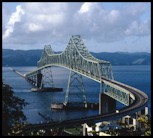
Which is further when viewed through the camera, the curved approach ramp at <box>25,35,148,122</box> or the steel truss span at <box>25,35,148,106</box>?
the steel truss span at <box>25,35,148,106</box>

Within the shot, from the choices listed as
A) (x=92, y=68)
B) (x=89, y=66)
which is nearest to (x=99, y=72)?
(x=92, y=68)

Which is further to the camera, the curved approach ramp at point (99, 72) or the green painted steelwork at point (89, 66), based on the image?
the green painted steelwork at point (89, 66)

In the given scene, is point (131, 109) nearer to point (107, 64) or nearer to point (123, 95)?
point (123, 95)

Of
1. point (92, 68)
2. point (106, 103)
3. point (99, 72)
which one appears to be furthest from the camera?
point (92, 68)

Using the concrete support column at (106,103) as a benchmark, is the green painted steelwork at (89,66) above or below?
above

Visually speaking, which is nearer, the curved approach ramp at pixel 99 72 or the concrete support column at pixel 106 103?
the curved approach ramp at pixel 99 72

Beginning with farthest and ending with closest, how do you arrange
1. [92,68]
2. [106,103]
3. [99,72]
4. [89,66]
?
[89,66]
[92,68]
[99,72]
[106,103]

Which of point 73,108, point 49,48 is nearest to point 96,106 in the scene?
point 73,108

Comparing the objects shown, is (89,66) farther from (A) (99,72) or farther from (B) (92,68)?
(A) (99,72)
